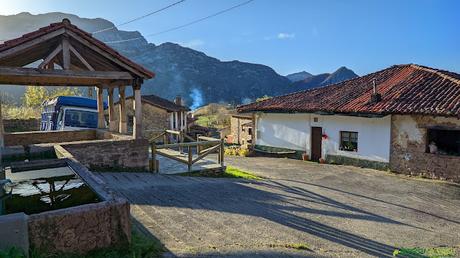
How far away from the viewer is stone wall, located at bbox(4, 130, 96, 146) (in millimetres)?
11867

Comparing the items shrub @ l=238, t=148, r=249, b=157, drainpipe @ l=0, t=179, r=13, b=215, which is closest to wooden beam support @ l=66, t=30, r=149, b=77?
drainpipe @ l=0, t=179, r=13, b=215

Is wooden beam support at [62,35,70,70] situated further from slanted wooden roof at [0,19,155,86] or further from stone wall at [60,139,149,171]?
stone wall at [60,139,149,171]

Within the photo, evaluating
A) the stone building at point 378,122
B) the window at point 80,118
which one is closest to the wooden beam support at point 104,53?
the window at point 80,118

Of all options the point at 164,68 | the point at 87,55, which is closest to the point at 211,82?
the point at 164,68

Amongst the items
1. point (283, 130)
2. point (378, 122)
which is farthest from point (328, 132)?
point (283, 130)

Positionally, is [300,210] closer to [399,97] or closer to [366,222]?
[366,222]

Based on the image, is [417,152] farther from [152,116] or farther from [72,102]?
[152,116]

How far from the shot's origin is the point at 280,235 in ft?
19.9

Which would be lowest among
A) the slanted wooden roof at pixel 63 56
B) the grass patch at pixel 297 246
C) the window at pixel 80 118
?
the grass patch at pixel 297 246

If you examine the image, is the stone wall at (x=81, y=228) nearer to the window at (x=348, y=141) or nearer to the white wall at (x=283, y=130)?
the window at (x=348, y=141)

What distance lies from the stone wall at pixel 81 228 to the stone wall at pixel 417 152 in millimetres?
14590

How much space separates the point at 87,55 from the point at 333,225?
8.47m

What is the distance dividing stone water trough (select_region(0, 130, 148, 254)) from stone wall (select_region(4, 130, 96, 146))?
137 inches

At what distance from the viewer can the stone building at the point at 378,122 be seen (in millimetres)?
15000
